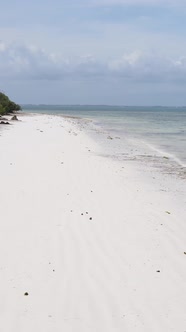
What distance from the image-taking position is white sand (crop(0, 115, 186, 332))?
17.3ft

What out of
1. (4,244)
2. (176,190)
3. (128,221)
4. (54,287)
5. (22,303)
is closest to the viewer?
(22,303)

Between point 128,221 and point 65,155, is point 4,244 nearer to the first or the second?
point 128,221

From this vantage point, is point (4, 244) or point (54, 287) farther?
point (4, 244)

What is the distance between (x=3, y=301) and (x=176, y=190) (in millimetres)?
8828

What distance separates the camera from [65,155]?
19.5 metres

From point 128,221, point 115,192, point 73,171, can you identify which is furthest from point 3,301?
point 73,171

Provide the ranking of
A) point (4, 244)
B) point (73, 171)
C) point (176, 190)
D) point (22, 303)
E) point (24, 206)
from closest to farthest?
point (22, 303)
point (4, 244)
point (24, 206)
point (176, 190)
point (73, 171)

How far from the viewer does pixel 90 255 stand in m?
7.31

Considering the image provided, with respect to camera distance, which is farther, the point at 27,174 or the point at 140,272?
the point at 27,174

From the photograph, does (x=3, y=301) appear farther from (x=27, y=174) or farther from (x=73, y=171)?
(x=73, y=171)

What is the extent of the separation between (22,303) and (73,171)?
9842 mm

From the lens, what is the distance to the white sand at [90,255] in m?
5.27

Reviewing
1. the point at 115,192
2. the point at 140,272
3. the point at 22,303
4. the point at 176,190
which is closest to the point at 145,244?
the point at 140,272

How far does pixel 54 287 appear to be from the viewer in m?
5.97
